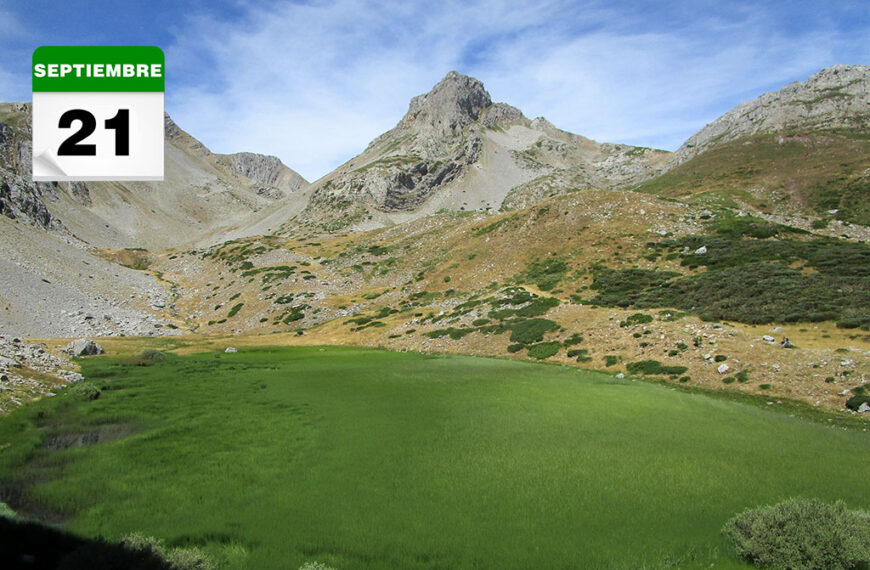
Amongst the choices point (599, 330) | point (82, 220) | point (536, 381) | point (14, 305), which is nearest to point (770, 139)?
point (599, 330)

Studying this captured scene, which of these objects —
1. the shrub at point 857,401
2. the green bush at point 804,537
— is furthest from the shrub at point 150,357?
the shrub at point 857,401

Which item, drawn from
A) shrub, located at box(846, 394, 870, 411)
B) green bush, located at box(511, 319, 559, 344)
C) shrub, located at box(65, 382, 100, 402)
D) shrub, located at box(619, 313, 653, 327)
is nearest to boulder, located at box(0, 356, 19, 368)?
shrub, located at box(65, 382, 100, 402)

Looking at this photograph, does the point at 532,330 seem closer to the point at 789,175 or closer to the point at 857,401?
the point at 857,401

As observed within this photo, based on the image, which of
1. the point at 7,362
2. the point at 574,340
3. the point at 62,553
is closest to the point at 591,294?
the point at 574,340

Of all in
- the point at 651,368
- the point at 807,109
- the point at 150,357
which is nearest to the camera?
the point at 651,368

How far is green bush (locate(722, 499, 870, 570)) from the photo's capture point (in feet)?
28.1

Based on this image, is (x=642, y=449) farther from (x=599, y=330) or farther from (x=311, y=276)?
(x=311, y=276)

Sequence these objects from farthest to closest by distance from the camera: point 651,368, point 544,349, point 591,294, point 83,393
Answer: point 591,294
point 544,349
point 651,368
point 83,393

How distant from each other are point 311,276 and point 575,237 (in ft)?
190

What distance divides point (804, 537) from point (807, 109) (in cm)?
21869

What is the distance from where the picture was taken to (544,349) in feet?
140

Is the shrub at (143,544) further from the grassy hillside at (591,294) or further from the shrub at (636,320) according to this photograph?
the shrub at (636,320)

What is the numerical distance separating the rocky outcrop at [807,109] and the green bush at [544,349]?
170557 mm

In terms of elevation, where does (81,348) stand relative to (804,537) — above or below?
below
